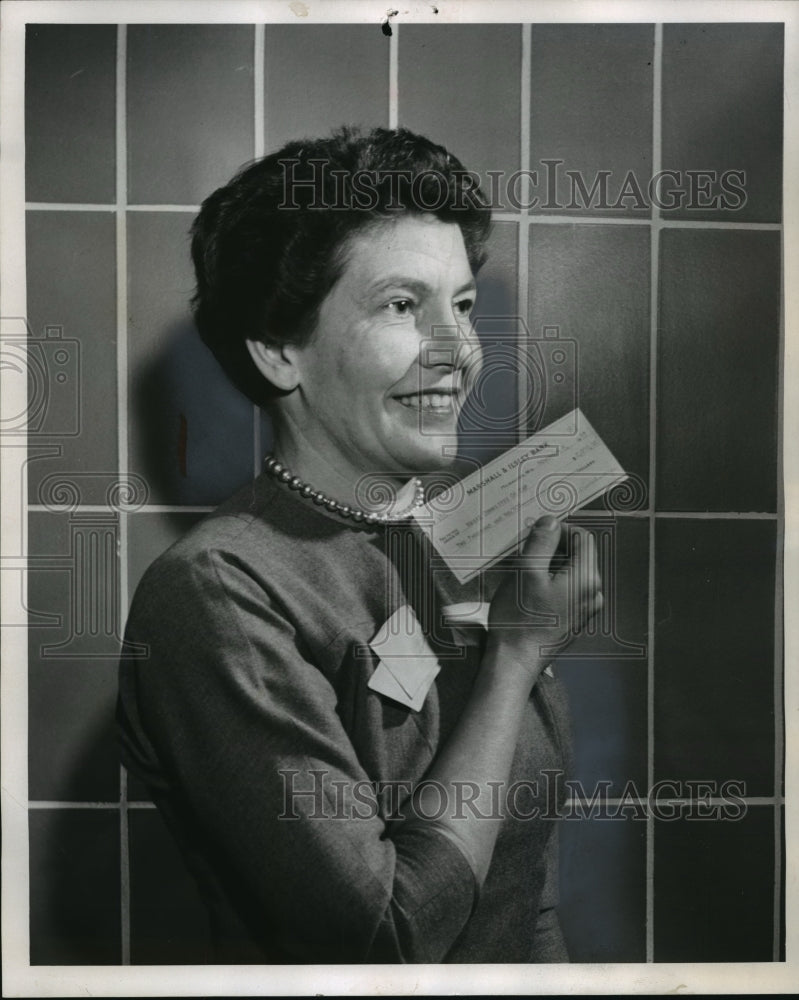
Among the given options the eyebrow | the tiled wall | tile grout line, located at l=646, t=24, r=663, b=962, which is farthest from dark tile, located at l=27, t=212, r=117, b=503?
tile grout line, located at l=646, t=24, r=663, b=962

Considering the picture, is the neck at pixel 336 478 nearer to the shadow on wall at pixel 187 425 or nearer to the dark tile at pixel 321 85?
the shadow on wall at pixel 187 425

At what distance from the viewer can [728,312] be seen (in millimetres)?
1005

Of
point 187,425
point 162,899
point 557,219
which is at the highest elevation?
point 557,219

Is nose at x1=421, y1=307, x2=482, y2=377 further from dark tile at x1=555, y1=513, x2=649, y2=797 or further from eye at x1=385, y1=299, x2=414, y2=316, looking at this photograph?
dark tile at x1=555, y1=513, x2=649, y2=797

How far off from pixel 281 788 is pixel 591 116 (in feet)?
2.38

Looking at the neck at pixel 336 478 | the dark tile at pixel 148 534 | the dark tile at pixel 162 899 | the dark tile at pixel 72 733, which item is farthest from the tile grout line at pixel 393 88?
the dark tile at pixel 162 899

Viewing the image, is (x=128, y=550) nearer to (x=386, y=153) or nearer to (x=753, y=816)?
(x=386, y=153)

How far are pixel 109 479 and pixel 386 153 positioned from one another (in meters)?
0.43

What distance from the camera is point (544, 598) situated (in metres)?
0.98

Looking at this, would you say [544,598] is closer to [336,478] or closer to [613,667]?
[613,667]

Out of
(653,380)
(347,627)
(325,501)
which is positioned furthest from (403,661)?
(653,380)

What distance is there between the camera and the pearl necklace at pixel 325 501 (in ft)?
3.14

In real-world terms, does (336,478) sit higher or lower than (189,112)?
lower

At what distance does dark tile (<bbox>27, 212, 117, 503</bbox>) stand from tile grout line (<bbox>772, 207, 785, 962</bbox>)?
0.68 m
